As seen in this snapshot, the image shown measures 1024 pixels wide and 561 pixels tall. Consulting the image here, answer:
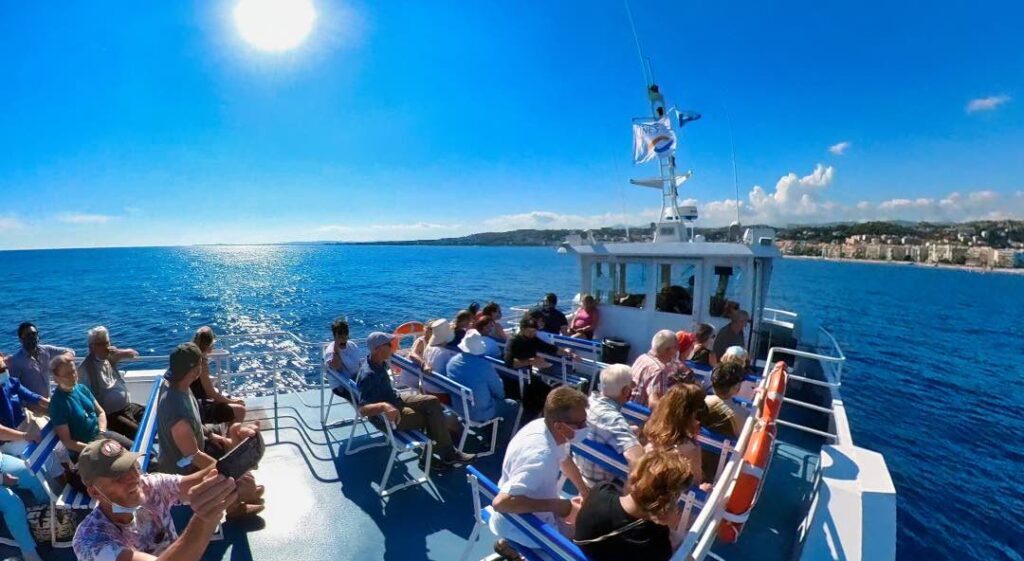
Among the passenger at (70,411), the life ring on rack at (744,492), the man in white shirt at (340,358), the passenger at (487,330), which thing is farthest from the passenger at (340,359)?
the life ring on rack at (744,492)

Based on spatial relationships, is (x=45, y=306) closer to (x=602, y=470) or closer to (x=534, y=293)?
(x=534, y=293)

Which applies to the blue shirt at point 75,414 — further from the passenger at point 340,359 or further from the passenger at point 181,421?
the passenger at point 340,359

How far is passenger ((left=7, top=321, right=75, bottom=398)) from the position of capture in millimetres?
4301

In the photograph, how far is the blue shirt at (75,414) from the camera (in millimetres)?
3203

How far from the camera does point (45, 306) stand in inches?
1303

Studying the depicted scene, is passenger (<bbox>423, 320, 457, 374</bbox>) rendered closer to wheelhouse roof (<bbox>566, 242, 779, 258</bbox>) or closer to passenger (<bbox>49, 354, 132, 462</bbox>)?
passenger (<bbox>49, 354, 132, 462</bbox>)

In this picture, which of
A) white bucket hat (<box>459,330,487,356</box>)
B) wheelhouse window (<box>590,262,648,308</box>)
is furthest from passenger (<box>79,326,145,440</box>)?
wheelhouse window (<box>590,262,648,308</box>)

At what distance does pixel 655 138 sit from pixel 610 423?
20.8ft

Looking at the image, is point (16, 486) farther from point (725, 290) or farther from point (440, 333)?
point (725, 290)

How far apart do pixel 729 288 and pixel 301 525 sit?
6155 millimetres

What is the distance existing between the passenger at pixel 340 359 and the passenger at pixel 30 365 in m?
2.36

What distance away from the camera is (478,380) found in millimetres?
4562

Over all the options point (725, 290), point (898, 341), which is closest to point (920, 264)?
point (898, 341)

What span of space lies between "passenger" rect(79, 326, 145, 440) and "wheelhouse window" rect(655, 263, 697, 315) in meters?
6.62
